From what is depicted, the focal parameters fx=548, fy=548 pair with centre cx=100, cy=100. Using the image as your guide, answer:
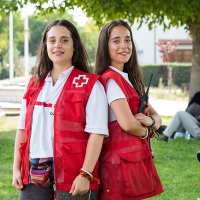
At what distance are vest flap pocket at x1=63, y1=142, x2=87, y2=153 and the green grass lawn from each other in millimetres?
3026

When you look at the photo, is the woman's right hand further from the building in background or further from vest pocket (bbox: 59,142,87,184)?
the building in background

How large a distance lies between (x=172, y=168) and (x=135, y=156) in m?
4.50

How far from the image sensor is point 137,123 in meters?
3.20

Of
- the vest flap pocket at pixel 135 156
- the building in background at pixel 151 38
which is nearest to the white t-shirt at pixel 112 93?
the vest flap pocket at pixel 135 156

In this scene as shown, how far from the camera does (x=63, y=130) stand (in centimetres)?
306

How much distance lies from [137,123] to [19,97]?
48.3 ft

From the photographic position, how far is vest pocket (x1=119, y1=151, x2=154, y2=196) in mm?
3172

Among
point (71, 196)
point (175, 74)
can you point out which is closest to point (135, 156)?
point (71, 196)

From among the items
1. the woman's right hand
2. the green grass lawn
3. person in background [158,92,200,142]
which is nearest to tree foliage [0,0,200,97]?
person in background [158,92,200,142]

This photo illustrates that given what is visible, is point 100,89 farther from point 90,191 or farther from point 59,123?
point 90,191

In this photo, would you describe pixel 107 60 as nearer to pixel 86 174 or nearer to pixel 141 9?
pixel 86 174

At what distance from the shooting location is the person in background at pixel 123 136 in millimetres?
3166

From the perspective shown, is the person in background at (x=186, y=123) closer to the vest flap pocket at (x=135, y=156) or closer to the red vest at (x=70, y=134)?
the vest flap pocket at (x=135, y=156)

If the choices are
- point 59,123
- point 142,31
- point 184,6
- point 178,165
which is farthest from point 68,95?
point 142,31
